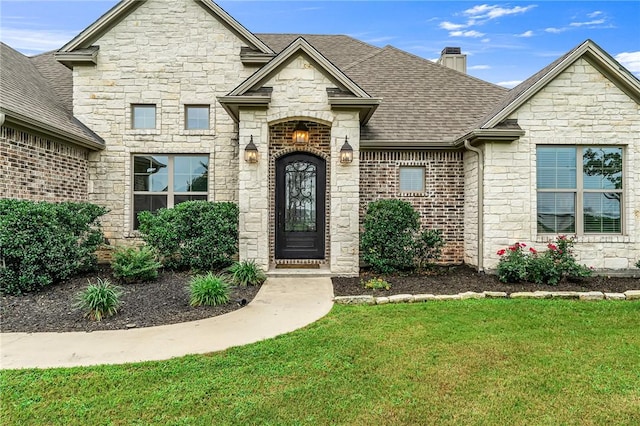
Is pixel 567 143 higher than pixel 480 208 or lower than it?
higher

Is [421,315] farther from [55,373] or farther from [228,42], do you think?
[228,42]

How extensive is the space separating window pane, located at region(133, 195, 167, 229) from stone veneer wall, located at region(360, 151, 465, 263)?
5139mm

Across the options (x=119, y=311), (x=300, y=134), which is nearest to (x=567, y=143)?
(x=300, y=134)

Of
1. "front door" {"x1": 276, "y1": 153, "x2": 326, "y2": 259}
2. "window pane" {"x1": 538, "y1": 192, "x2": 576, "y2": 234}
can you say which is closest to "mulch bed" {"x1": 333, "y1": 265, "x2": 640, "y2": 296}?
"window pane" {"x1": 538, "y1": 192, "x2": 576, "y2": 234}

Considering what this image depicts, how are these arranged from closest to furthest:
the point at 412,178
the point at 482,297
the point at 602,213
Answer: the point at 482,297 → the point at 602,213 → the point at 412,178

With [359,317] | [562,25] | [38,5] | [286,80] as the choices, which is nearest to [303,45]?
[286,80]

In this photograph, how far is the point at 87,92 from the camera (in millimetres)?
9219

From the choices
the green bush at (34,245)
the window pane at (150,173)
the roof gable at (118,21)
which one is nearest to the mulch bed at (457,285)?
the green bush at (34,245)

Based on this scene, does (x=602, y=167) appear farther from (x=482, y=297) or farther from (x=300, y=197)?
(x=300, y=197)

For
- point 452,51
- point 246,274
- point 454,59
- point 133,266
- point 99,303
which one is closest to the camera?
point 99,303

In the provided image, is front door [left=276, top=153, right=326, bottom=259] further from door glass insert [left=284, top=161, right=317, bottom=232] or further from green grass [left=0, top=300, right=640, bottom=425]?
green grass [left=0, top=300, right=640, bottom=425]

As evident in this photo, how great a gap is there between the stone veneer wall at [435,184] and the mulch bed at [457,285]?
1.36 metres

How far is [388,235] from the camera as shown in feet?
24.8

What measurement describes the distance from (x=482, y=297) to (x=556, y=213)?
3.35 meters
